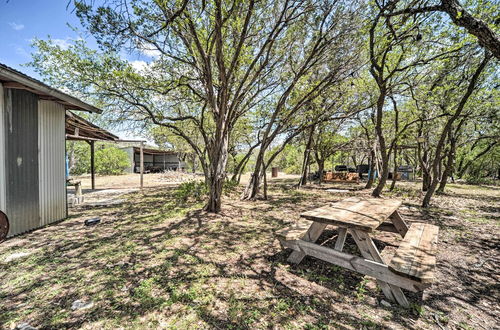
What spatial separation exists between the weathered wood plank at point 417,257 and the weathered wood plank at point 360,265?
0.08 meters

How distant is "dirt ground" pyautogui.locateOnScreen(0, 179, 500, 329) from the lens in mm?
1757

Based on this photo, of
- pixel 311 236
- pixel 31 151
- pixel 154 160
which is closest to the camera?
pixel 311 236

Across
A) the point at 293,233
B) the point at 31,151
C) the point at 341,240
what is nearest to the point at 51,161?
the point at 31,151

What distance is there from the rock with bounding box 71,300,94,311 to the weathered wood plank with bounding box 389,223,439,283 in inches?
113

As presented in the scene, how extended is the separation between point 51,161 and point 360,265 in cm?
610

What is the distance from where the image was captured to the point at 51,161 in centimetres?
438

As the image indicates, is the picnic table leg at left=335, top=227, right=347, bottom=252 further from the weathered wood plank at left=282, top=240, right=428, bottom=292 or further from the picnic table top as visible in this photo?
the picnic table top

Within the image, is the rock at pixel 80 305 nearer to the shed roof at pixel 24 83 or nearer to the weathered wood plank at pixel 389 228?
the shed roof at pixel 24 83

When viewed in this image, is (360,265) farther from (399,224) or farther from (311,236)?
(399,224)

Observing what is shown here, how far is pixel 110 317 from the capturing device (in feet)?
5.73

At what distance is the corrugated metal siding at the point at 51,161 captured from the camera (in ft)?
13.7

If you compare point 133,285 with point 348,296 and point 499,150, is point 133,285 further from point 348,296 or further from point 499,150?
point 499,150

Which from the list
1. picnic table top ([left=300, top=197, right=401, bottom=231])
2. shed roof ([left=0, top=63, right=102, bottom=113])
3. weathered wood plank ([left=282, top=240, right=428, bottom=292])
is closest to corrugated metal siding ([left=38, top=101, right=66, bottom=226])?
shed roof ([left=0, top=63, right=102, bottom=113])

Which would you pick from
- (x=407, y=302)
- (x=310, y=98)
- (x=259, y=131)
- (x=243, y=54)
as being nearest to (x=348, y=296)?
(x=407, y=302)
